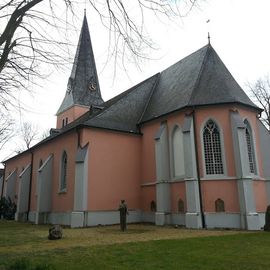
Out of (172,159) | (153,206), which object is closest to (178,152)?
(172,159)

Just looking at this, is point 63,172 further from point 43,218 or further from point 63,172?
point 43,218

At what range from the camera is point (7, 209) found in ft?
99.5

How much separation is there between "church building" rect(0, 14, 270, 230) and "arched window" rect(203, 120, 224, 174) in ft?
0.18

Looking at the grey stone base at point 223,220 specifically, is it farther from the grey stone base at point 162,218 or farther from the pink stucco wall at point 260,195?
the grey stone base at point 162,218

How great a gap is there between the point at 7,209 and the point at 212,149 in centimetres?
2124

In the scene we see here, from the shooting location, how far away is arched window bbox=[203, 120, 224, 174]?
17781 mm

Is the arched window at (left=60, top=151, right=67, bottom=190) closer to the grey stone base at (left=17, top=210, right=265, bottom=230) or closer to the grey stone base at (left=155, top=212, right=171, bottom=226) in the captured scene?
the grey stone base at (left=17, top=210, right=265, bottom=230)

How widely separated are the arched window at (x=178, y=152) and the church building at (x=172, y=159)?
0.06 metres

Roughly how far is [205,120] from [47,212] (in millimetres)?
12858

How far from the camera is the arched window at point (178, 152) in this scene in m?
18.9

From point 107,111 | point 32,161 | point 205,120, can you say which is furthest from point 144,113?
point 32,161

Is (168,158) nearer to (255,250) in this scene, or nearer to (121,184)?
(121,184)

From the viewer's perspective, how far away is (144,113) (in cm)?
2334

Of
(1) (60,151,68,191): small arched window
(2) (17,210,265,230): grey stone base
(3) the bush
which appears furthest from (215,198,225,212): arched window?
(3) the bush
